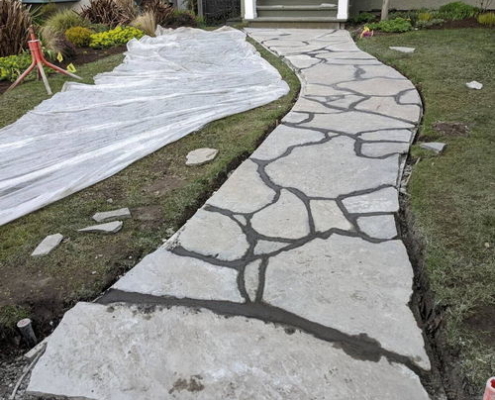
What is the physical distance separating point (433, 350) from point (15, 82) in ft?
17.5

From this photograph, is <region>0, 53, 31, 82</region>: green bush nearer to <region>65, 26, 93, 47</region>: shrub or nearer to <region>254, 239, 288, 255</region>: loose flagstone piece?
<region>65, 26, 93, 47</region>: shrub

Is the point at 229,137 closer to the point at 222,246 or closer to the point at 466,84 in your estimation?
the point at 222,246

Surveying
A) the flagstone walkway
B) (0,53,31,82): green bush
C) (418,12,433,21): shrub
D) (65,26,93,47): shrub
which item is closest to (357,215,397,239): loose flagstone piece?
the flagstone walkway

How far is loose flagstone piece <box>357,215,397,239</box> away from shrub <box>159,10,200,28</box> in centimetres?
811

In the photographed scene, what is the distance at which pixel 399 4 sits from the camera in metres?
8.72

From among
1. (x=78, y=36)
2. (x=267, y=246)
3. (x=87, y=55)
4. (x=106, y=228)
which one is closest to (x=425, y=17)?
(x=87, y=55)

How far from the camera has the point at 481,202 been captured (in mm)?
2273

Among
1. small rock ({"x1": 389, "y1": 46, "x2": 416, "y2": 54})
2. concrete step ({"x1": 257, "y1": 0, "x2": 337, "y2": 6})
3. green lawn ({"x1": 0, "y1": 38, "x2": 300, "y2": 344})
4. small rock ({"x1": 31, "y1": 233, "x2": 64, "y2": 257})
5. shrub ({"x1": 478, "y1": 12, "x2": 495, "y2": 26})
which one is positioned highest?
concrete step ({"x1": 257, "y1": 0, "x2": 337, "y2": 6})

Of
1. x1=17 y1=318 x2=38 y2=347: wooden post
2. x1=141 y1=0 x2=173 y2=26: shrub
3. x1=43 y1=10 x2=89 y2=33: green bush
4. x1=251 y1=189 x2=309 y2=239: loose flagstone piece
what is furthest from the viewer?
x1=141 y1=0 x2=173 y2=26: shrub

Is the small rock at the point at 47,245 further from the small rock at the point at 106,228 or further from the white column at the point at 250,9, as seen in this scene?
the white column at the point at 250,9

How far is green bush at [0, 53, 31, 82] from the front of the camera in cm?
560

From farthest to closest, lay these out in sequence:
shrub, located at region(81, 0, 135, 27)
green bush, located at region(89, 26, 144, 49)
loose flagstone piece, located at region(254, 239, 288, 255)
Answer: shrub, located at region(81, 0, 135, 27) → green bush, located at region(89, 26, 144, 49) → loose flagstone piece, located at region(254, 239, 288, 255)

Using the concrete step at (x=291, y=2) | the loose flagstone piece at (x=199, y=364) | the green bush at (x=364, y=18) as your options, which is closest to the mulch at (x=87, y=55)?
the concrete step at (x=291, y=2)

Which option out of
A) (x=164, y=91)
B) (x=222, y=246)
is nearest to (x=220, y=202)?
(x=222, y=246)
